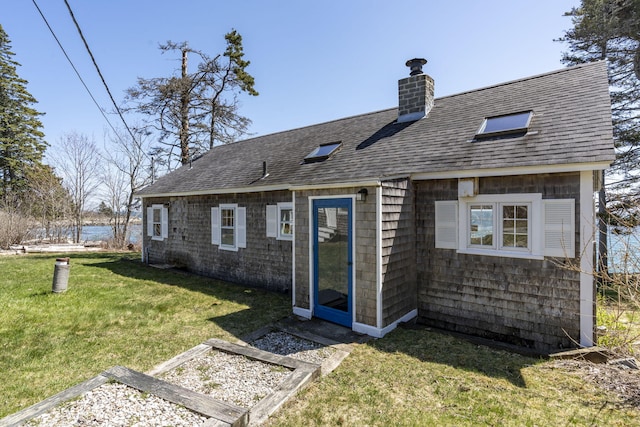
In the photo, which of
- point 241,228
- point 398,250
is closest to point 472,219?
point 398,250

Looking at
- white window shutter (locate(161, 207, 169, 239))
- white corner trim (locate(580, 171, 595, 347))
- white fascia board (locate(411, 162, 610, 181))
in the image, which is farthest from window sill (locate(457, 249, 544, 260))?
white window shutter (locate(161, 207, 169, 239))

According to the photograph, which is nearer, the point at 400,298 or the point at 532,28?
the point at 400,298

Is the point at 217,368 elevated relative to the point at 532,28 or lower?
lower

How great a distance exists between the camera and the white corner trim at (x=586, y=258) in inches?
181

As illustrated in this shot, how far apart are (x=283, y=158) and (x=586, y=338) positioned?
8.19 metres

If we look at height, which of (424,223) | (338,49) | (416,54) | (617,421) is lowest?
(617,421)

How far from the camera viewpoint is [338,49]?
11.3 meters

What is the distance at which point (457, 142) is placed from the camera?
6289mm

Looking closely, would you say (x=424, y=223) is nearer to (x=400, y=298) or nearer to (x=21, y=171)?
(x=400, y=298)

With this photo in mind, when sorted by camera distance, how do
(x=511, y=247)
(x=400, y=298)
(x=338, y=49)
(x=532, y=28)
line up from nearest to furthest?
(x=511, y=247), (x=400, y=298), (x=532, y=28), (x=338, y=49)

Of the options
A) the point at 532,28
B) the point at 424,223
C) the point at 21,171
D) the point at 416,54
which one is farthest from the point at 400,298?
the point at 21,171

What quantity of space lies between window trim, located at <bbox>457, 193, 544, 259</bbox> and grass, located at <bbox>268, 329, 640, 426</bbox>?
157 centimetres

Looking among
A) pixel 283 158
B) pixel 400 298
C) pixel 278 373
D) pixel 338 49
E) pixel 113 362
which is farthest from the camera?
pixel 338 49

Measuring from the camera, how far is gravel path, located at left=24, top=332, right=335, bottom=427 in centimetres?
290
